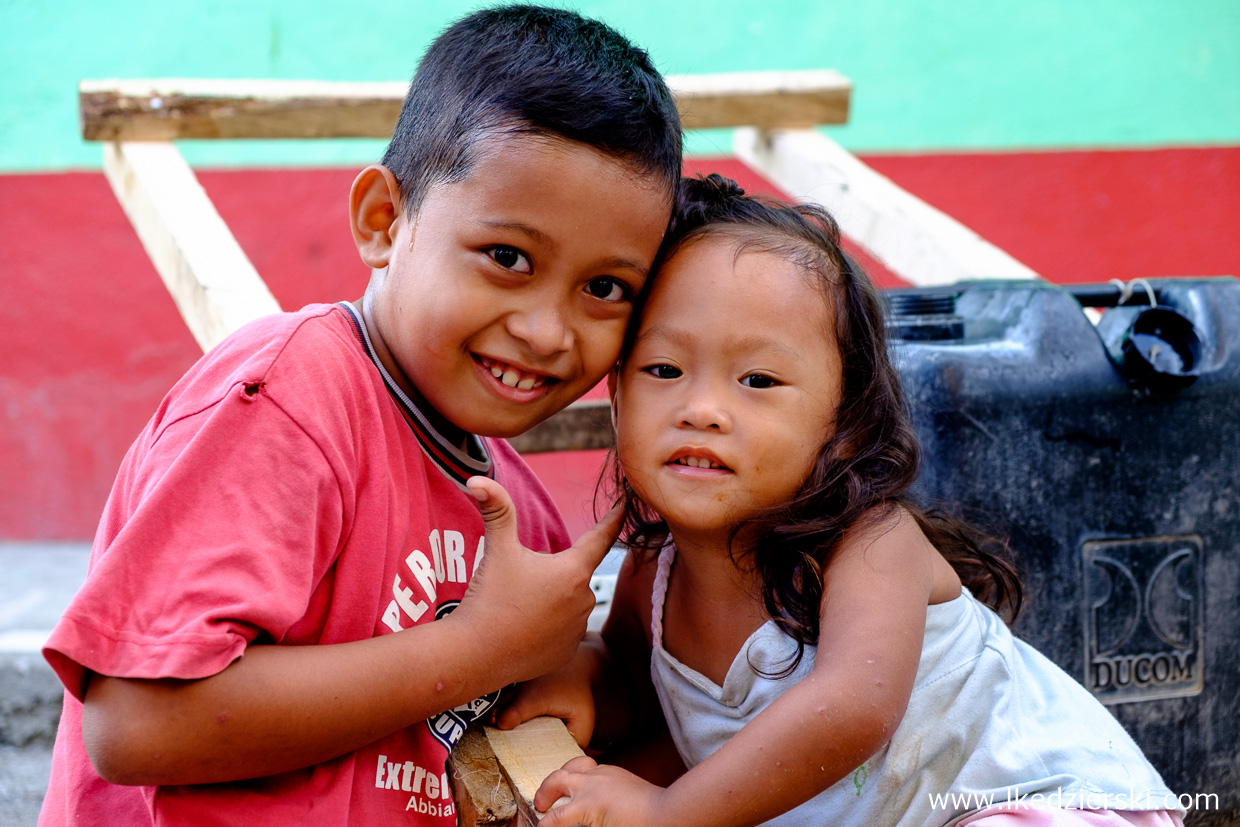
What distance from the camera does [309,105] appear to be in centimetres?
259

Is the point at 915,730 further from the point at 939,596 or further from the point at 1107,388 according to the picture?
the point at 1107,388

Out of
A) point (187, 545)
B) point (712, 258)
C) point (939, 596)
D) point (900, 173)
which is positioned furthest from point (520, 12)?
point (900, 173)

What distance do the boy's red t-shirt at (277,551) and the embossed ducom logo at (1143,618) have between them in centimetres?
106

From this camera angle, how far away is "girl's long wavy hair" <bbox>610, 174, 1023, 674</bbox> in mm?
1290

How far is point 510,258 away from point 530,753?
0.55m

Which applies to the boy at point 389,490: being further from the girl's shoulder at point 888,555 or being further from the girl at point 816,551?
the girl's shoulder at point 888,555

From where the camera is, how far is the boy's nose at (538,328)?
3.90 ft

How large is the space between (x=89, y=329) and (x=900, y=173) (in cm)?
320

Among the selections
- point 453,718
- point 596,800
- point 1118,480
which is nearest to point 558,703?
point 453,718

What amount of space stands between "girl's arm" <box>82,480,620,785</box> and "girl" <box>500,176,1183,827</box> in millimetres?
143

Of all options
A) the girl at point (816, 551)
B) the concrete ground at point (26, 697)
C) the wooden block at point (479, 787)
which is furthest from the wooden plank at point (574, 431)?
the concrete ground at point (26, 697)

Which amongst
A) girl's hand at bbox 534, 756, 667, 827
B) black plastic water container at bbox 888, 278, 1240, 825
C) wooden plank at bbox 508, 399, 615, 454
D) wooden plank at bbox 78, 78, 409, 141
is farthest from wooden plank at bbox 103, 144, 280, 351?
black plastic water container at bbox 888, 278, 1240, 825

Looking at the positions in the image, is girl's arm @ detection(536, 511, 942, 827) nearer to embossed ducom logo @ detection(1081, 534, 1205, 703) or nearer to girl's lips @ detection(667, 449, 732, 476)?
girl's lips @ detection(667, 449, 732, 476)

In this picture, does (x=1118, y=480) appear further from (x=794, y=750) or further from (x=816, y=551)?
(x=794, y=750)
